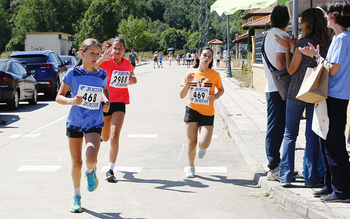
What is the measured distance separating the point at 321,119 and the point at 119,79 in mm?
3075

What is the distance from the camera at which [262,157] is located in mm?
7590

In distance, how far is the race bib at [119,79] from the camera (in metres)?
6.94

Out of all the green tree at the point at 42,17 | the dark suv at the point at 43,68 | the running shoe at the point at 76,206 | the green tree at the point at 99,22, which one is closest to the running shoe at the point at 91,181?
the running shoe at the point at 76,206

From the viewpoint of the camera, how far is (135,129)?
1129cm

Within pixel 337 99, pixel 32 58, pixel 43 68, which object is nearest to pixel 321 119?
pixel 337 99

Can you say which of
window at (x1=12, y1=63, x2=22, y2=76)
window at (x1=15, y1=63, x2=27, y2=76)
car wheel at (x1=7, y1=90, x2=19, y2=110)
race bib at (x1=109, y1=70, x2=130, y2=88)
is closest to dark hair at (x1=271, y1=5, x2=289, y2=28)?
race bib at (x1=109, y1=70, x2=130, y2=88)

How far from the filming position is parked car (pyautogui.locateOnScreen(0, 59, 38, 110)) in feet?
48.8

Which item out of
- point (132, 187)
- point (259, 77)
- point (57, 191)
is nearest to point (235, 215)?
point (132, 187)

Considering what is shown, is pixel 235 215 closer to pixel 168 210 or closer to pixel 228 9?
pixel 168 210

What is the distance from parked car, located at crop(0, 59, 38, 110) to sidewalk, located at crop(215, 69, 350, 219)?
6522 millimetres

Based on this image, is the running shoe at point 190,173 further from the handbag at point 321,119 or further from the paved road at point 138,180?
the handbag at point 321,119

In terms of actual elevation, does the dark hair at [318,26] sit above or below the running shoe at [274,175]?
above

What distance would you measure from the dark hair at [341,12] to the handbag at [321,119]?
836mm

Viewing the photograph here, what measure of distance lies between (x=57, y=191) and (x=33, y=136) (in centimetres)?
461
